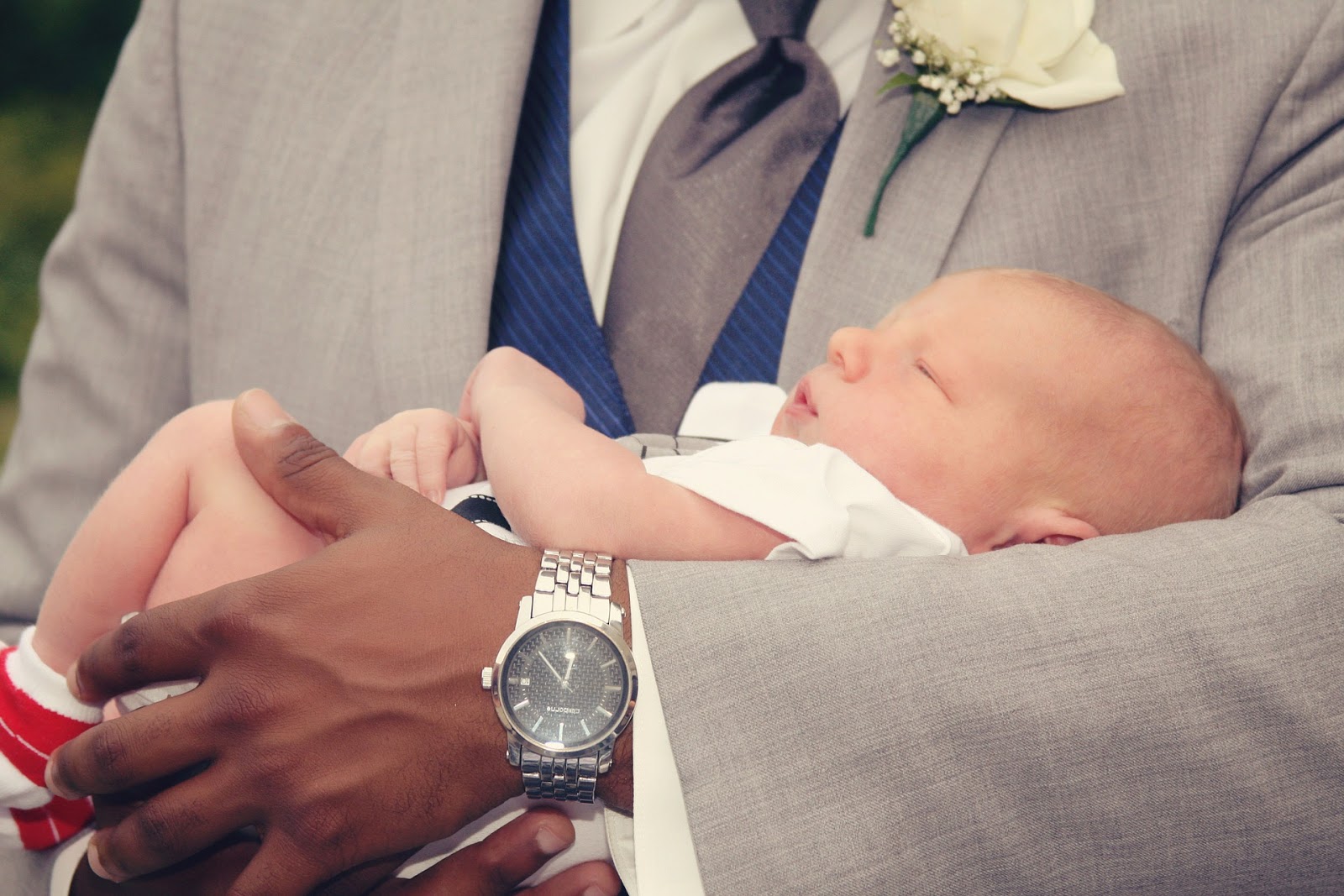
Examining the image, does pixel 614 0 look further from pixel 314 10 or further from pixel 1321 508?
pixel 1321 508

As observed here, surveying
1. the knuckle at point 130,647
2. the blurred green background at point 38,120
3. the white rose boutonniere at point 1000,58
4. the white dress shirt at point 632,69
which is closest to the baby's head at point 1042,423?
the white rose boutonniere at point 1000,58

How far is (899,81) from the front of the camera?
157 centimetres

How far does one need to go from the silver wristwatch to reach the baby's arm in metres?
0.10

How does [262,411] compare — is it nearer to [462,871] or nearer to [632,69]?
[462,871]

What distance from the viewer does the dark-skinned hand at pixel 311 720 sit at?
3.14 feet

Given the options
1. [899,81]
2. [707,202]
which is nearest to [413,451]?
[707,202]

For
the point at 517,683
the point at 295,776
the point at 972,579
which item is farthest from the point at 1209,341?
the point at 295,776

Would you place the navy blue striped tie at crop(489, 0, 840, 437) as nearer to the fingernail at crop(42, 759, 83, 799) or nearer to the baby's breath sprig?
the baby's breath sprig

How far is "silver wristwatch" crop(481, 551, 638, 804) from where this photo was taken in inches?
38.9

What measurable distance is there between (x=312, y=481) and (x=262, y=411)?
0.11 metres

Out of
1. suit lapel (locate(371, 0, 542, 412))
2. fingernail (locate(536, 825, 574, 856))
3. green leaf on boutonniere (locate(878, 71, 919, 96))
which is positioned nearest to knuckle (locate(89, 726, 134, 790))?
fingernail (locate(536, 825, 574, 856))

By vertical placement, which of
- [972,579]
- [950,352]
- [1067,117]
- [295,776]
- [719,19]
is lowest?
[295,776]

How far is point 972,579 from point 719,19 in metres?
1.21

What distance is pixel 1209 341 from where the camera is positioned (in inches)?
57.3
